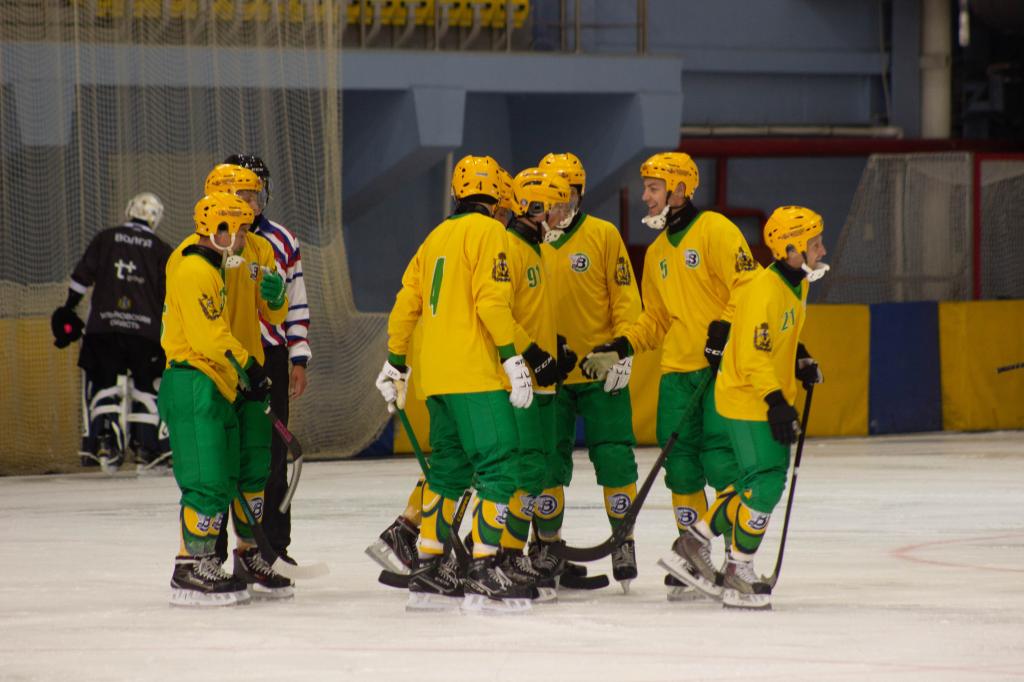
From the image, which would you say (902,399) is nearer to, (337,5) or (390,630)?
(337,5)

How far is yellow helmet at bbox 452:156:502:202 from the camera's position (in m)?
6.64

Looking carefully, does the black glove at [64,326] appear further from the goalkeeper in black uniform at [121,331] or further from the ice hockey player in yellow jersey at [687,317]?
the ice hockey player in yellow jersey at [687,317]

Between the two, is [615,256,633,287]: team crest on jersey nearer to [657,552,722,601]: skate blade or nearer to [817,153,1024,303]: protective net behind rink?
[657,552,722,601]: skate blade

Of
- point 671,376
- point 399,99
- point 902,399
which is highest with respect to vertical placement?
point 399,99

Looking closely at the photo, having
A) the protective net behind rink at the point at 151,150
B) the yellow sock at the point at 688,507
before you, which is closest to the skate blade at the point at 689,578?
the yellow sock at the point at 688,507

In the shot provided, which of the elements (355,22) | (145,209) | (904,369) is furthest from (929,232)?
(145,209)

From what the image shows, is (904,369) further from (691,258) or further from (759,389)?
(759,389)

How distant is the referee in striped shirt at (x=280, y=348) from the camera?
7.30 metres

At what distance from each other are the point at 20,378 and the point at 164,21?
2.82 m

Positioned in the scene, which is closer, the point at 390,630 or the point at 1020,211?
the point at 390,630

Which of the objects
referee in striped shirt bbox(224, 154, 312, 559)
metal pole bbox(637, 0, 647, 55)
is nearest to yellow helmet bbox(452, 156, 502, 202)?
referee in striped shirt bbox(224, 154, 312, 559)

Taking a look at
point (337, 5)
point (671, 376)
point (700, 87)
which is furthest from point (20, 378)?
point (700, 87)

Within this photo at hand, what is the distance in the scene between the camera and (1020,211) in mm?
16422

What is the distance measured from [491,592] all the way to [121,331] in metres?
5.97
